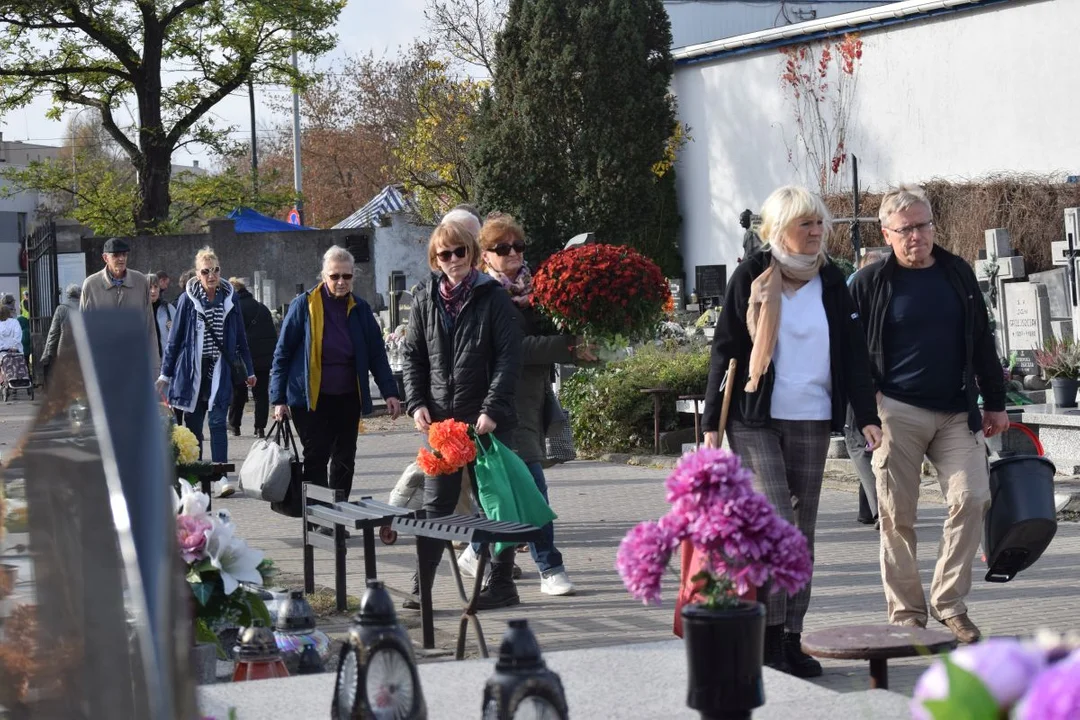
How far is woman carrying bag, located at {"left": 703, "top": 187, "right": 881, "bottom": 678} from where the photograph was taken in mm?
5965

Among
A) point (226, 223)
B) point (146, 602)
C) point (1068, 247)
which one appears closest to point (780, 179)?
point (226, 223)

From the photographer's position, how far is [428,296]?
7.75 m

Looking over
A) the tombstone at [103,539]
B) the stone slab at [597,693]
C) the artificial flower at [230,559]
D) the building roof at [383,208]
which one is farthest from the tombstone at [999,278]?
the building roof at [383,208]

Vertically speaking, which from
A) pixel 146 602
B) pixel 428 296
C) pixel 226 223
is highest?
pixel 226 223

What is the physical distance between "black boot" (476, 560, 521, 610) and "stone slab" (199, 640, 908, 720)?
3398 millimetres

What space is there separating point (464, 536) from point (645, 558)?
7.71ft

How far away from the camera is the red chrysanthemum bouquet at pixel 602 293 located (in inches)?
336

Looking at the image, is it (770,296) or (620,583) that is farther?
(620,583)

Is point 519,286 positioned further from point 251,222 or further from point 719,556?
point 251,222

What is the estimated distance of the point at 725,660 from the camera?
10.0 feet

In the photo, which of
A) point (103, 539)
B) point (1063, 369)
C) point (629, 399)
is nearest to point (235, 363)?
point (629, 399)

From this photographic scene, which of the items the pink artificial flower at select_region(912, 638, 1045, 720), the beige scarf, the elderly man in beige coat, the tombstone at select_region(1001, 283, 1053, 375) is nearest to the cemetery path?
the beige scarf

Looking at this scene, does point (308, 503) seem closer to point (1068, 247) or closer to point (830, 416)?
point (830, 416)

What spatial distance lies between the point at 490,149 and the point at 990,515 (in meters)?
29.6
